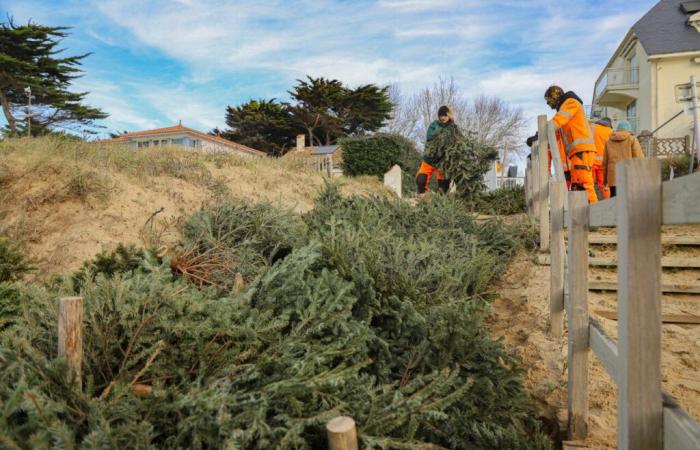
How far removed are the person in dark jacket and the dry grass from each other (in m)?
2.95

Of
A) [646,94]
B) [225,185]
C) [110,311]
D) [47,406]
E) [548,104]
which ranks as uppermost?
[646,94]

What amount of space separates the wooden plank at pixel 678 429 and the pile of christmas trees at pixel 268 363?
79cm

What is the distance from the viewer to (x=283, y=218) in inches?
199

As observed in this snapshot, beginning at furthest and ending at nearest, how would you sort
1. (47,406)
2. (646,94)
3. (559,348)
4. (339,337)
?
(646,94) → (559,348) → (339,337) → (47,406)

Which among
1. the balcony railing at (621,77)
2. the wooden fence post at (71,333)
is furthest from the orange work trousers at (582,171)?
the balcony railing at (621,77)

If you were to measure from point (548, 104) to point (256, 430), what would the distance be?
641 cm

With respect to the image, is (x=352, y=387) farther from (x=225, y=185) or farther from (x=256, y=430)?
(x=225, y=185)

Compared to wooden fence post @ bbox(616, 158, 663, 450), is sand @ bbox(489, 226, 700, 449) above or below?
below

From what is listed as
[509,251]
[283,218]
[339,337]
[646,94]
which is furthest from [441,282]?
[646,94]

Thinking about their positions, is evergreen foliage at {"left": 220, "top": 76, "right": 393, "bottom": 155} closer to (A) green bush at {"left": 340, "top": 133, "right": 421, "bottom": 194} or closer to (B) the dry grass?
(A) green bush at {"left": 340, "top": 133, "right": 421, "bottom": 194}

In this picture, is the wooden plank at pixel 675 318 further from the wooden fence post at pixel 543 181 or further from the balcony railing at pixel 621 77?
the balcony railing at pixel 621 77

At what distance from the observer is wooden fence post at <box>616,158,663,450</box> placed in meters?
1.48

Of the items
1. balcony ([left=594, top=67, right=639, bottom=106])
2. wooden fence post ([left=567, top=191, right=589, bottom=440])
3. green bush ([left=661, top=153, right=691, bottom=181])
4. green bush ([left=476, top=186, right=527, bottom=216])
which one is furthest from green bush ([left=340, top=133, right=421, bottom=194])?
wooden fence post ([left=567, top=191, right=589, bottom=440])

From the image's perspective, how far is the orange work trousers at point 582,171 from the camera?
6071 millimetres
